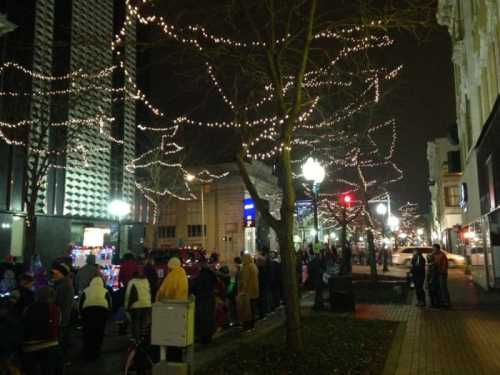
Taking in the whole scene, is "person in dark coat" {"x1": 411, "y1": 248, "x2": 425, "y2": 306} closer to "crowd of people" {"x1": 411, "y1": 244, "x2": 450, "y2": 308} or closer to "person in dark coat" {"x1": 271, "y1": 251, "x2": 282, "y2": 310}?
"crowd of people" {"x1": 411, "y1": 244, "x2": 450, "y2": 308}

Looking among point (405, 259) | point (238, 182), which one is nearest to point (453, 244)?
point (405, 259)

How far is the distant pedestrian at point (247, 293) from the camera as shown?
10.5 metres

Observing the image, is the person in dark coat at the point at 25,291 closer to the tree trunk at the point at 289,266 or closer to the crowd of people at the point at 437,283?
the tree trunk at the point at 289,266

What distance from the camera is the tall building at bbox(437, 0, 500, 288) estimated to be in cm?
1633

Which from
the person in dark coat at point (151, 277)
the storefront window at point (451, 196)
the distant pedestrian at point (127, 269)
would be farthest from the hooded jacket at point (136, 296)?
the storefront window at point (451, 196)

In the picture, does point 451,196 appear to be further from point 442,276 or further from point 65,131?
point 65,131

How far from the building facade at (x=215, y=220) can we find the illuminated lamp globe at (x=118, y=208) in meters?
16.5

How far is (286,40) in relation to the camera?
8.92 m

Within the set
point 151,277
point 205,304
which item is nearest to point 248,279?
point 205,304

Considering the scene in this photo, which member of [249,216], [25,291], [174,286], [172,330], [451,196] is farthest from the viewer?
[451,196]

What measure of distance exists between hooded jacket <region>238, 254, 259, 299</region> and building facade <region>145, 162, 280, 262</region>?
35541 millimetres

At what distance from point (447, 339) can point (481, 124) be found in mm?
13358

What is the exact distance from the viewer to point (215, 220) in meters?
48.8

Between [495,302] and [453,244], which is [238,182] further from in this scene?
[495,302]
